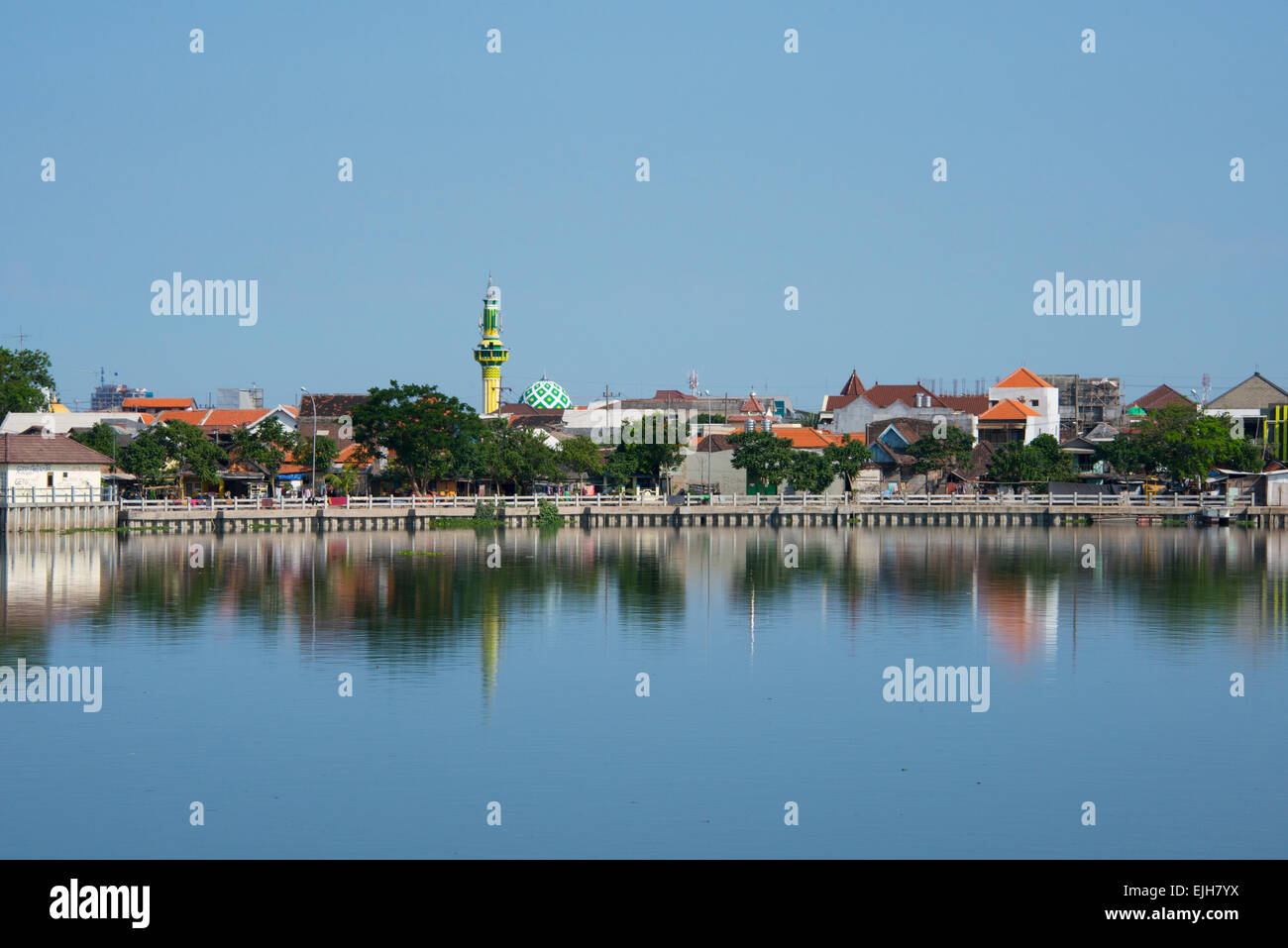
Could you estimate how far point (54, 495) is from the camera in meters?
67.0

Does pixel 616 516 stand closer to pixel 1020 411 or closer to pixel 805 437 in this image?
pixel 805 437

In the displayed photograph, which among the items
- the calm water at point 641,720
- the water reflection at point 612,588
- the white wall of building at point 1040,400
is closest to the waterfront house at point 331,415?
the water reflection at point 612,588

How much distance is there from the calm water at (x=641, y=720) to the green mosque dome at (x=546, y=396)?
87809 millimetres

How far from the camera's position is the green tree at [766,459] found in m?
86.6

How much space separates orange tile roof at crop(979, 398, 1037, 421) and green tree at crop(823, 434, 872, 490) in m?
19.0

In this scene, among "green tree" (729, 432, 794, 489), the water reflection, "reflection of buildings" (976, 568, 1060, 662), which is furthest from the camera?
"green tree" (729, 432, 794, 489)

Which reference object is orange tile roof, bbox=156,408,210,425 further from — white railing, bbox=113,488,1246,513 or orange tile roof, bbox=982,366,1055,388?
orange tile roof, bbox=982,366,1055,388

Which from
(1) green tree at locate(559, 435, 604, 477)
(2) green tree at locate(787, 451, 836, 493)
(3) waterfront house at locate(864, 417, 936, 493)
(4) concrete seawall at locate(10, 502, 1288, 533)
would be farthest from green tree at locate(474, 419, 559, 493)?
(3) waterfront house at locate(864, 417, 936, 493)

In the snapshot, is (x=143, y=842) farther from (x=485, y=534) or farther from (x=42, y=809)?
(x=485, y=534)

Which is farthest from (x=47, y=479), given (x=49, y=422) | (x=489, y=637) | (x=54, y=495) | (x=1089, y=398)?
(x=1089, y=398)

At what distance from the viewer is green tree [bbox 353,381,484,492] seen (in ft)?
258

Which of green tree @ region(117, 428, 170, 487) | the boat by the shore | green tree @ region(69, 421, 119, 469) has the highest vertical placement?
green tree @ region(69, 421, 119, 469)
